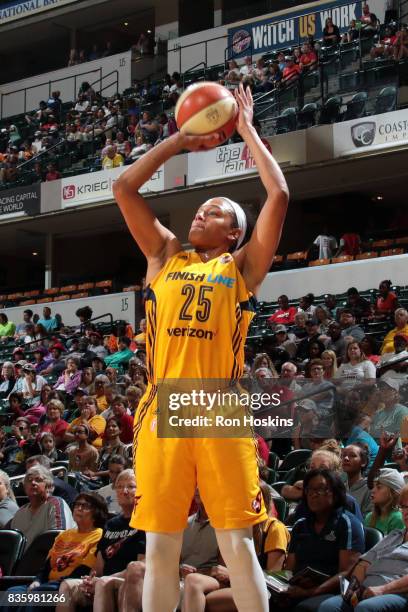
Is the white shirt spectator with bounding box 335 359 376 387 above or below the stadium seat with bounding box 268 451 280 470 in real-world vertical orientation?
above

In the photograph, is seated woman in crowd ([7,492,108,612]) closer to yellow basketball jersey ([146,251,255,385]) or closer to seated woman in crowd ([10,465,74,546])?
seated woman in crowd ([10,465,74,546])

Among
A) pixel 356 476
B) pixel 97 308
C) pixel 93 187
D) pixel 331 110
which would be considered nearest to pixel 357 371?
pixel 356 476

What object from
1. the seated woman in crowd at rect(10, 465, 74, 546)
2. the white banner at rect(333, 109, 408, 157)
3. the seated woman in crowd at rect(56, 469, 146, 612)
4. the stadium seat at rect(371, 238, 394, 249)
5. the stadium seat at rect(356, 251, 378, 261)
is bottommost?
the seated woman in crowd at rect(56, 469, 146, 612)

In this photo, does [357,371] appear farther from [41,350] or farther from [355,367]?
[41,350]

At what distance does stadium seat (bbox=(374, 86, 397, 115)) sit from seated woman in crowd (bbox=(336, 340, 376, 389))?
7.71 meters

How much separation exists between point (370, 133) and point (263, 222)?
45.4 ft

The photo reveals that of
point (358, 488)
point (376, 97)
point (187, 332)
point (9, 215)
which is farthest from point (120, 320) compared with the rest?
point (187, 332)

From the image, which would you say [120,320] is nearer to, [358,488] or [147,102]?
[147,102]

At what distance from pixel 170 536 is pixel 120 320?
15.4m

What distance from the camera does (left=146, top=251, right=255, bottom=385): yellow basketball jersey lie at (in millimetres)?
3613

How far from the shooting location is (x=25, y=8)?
26.9 m

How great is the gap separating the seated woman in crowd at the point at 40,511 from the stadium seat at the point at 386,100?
1154cm

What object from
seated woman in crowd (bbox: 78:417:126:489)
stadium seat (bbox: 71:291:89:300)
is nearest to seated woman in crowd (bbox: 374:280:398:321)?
seated woman in crowd (bbox: 78:417:126:489)

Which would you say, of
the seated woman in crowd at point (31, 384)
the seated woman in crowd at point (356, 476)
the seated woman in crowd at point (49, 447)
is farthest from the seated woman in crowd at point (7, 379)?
the seated woman in crowd at point (356, 476)
